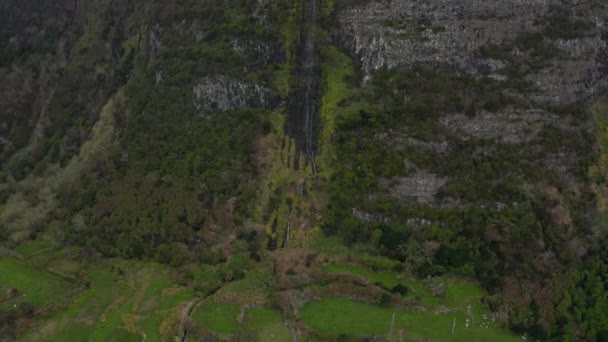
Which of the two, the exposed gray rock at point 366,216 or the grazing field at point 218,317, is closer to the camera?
the grazing field at point 218,317

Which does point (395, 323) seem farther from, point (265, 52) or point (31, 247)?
point (31, 247)

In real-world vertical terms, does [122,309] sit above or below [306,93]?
below

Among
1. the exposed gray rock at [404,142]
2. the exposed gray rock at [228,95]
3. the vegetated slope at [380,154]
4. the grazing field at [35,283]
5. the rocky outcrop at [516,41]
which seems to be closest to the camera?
the vegetated slope at [380,154]

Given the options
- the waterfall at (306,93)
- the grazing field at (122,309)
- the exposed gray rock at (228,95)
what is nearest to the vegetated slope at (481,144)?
the waterfall at (306,93)

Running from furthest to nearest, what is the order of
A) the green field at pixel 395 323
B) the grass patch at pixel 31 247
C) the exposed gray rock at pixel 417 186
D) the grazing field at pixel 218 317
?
the grass patch at pixel 31 247, the exposed gray rock at pixel 417 186, the grazing field at pixel 218 317, the green field at pixel 395 323

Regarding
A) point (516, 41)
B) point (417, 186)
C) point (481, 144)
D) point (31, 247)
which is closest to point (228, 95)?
point (417, 186)

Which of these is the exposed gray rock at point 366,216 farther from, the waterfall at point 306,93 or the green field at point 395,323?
the green field at point 395,323

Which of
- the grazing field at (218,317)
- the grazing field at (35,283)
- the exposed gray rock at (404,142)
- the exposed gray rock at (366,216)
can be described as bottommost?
the grazing field at (35,283)
